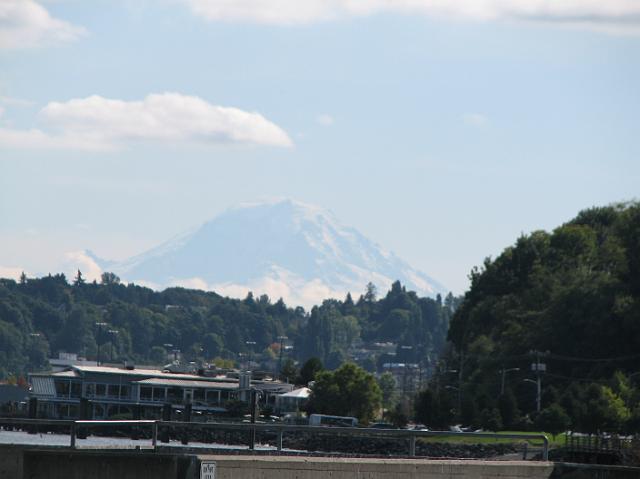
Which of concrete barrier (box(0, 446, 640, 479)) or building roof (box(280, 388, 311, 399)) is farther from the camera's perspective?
building roof (box(280, 388, 311, 399))

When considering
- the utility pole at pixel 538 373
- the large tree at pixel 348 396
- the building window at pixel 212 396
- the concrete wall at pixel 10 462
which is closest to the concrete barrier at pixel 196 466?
the concrete wall at pixel 10 462

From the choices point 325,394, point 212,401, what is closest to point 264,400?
point 212,401

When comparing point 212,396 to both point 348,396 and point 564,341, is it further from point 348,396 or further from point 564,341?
point 564,341

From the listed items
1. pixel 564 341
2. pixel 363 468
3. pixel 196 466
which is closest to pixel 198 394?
pixel 564 341

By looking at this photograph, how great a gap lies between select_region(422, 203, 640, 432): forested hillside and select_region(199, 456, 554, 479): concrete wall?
92265 millimetres

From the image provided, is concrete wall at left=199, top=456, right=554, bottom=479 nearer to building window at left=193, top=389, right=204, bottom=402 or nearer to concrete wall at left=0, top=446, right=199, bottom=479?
concrete wall at left=0, top=446, right=199, bottom=479

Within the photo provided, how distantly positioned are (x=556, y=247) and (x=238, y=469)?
A: 574 ft

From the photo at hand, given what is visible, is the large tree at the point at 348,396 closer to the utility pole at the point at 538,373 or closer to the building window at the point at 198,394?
the utility pole at the point at 538,373

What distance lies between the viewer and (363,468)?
88.0 ft

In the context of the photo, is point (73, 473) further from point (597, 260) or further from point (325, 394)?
point (597, 260)

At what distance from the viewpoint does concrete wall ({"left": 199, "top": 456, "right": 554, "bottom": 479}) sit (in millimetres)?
25344

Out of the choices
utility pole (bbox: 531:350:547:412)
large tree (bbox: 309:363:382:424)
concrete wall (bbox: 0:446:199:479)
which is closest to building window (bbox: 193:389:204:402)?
large tree (bbox: 309:363:382:424)

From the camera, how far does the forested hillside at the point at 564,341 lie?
446 feet

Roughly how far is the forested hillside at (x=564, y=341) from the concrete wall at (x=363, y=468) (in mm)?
92265
